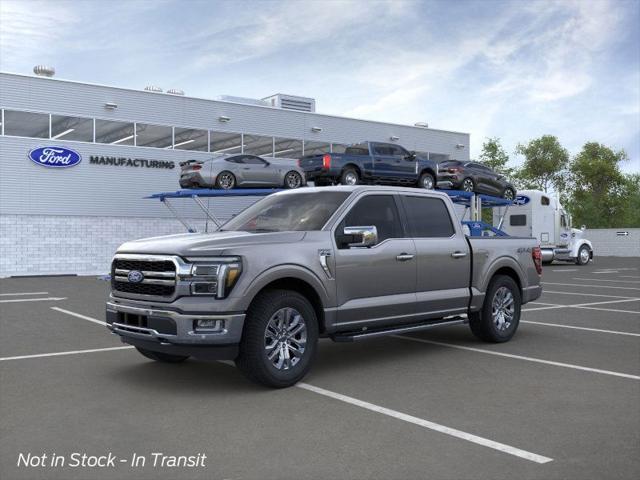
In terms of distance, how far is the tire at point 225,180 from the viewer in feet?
80.2

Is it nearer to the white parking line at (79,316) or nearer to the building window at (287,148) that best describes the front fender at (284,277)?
the white parking line at (79,316)

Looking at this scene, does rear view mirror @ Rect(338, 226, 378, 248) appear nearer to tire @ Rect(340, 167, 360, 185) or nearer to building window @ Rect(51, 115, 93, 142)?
tire @ Rect(340, 167, 360, 185)

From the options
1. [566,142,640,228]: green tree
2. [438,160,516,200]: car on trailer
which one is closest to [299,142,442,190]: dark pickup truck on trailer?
[438,160,516,200]: car on trailer

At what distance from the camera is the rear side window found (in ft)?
A: 108

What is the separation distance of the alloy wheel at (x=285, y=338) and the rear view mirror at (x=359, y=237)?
974 millimetres

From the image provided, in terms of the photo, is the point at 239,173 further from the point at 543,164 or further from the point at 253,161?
the point at 543,164

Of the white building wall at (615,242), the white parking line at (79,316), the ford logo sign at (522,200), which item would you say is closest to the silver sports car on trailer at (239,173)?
the white parking line at (79,316)

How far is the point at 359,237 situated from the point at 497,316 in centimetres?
310

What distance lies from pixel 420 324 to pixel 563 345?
222 cm

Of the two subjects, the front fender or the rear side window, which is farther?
the rear side window

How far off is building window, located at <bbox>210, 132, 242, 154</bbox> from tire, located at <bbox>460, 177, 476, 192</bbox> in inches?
443

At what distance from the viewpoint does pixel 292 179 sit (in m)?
25.9

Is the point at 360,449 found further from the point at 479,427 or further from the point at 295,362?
the point at 295,362

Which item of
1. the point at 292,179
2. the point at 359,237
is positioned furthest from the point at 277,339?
the point at 292,179
